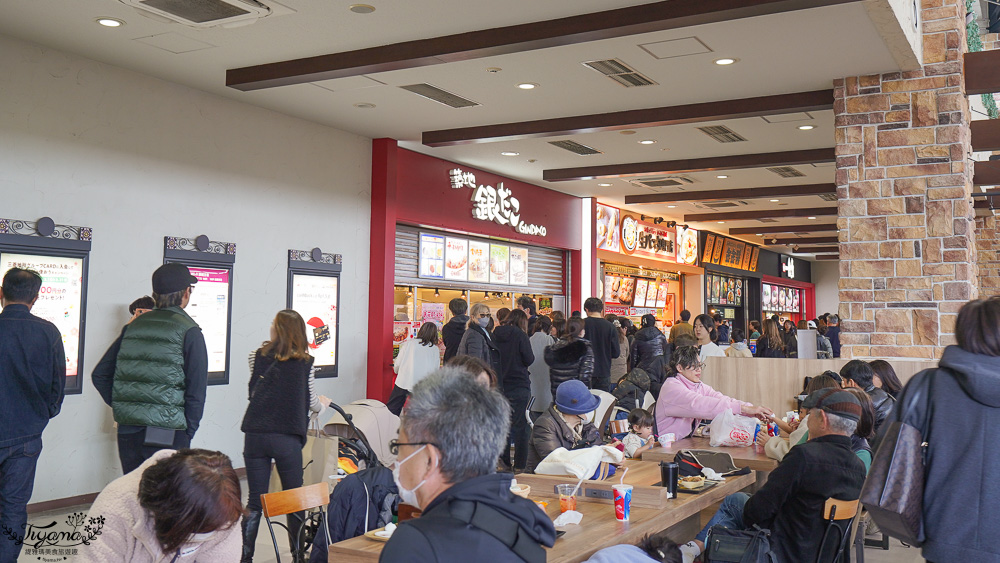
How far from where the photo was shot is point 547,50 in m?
6.16

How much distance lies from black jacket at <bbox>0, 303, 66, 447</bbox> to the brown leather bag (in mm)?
3998

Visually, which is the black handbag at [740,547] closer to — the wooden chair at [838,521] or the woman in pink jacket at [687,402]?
the wooden chair at [838,521]

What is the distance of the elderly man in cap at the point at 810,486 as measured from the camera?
11.4 feet

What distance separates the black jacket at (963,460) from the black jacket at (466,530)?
137 cm

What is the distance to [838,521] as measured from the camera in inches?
135

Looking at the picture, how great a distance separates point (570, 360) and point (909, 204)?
3217mm

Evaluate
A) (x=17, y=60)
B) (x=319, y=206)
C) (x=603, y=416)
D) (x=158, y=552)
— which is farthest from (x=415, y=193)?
(x=158, y=552)

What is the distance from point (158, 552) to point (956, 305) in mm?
5858

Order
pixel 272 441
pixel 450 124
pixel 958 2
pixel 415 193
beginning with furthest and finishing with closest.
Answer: pixel 415 193 → pixel 450 124 → pixel 958 2 → pixel 272 441

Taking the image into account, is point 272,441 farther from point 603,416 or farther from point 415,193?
point 415,193

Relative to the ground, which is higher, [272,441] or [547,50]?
[547,50]

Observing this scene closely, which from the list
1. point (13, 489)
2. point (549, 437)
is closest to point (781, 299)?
point (549, 437)

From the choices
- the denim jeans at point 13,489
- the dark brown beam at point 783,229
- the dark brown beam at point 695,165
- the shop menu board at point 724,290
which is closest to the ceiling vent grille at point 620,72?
the dark brown beam at point 695,165

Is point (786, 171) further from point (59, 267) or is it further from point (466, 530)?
point (466, 530)
